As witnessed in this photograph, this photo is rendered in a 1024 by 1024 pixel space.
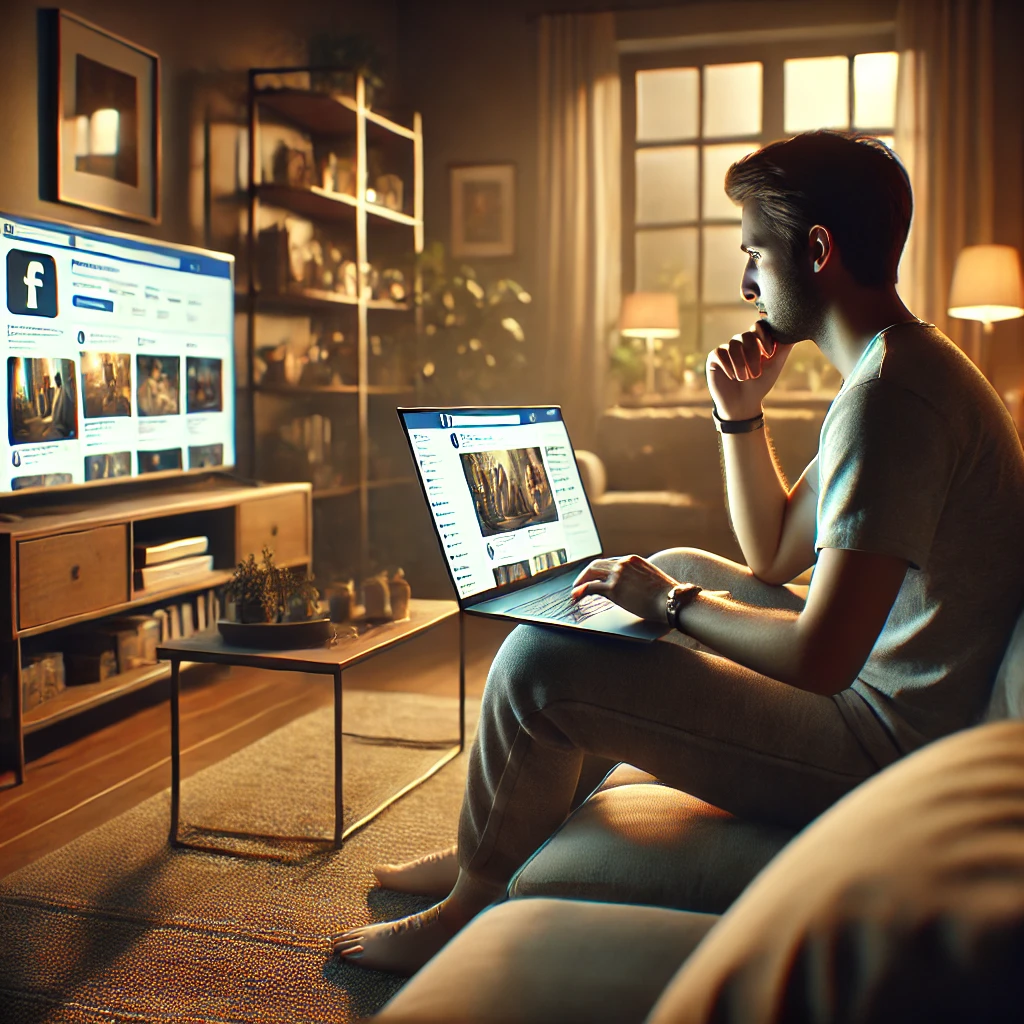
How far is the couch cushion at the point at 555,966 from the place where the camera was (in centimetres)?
62

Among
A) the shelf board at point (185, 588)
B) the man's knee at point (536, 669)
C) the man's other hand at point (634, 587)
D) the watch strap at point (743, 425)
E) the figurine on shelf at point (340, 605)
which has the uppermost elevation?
the watch strap at point (743, 425)

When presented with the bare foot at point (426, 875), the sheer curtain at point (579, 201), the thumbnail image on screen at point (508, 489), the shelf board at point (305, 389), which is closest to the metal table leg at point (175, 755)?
the bare foot at point (426, 875)

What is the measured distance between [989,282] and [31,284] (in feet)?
13.6

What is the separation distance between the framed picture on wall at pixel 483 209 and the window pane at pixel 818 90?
5.13 ft

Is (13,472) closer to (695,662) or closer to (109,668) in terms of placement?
(109,668)

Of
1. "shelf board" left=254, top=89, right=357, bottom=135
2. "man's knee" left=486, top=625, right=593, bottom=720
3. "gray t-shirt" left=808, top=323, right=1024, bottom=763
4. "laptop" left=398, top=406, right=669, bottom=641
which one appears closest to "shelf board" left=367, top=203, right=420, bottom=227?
"shelf board" left=254, top=89, right=357, bottom=135

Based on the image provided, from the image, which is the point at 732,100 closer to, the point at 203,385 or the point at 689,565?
the point at 203,385

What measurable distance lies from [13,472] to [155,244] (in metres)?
0.90

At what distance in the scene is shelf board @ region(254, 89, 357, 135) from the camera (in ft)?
13.8

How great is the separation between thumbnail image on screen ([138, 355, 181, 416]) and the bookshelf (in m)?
0.85

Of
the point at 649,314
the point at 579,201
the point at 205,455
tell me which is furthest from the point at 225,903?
the point at 579,201

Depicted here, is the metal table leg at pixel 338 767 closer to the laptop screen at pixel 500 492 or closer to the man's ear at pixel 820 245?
the laptop screen at pixel 500 492

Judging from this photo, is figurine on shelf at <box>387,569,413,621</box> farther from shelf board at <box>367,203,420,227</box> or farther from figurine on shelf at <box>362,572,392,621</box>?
shelf board at <box>367,203,420,227</box>

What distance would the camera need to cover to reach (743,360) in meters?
1.61
